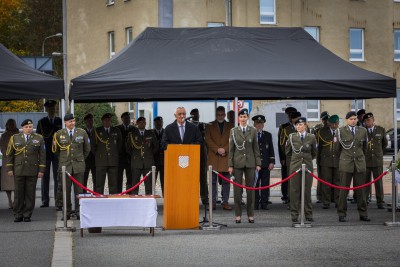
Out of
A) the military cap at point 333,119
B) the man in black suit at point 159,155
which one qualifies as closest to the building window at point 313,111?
the man in black suit at point 159,155

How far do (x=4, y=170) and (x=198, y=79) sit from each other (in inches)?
202

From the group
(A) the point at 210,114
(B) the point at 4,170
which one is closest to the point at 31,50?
(A) the point at 210,114

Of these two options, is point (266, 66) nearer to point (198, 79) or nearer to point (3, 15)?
point (198, 79)

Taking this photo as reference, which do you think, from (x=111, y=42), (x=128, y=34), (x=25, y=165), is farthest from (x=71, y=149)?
(x=111, y=42)

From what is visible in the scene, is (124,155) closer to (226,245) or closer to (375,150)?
(375,150)

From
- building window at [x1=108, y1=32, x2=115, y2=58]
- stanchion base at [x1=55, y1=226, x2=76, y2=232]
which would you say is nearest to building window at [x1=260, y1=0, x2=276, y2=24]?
building window at [x1=108, y1=32, x2=115, y2=58]

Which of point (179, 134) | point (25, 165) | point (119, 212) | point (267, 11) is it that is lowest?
point (119, 212)

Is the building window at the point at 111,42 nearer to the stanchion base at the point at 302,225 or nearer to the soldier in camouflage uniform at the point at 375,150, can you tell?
the soldier in camouflage uniform at the point at 375,150

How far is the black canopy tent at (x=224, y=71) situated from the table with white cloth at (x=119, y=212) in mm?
3636

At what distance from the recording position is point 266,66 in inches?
827

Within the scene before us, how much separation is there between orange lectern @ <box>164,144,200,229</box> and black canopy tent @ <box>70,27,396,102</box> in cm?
251

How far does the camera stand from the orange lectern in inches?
696

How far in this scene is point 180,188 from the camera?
17.8 metres

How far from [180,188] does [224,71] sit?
3.64 metres
